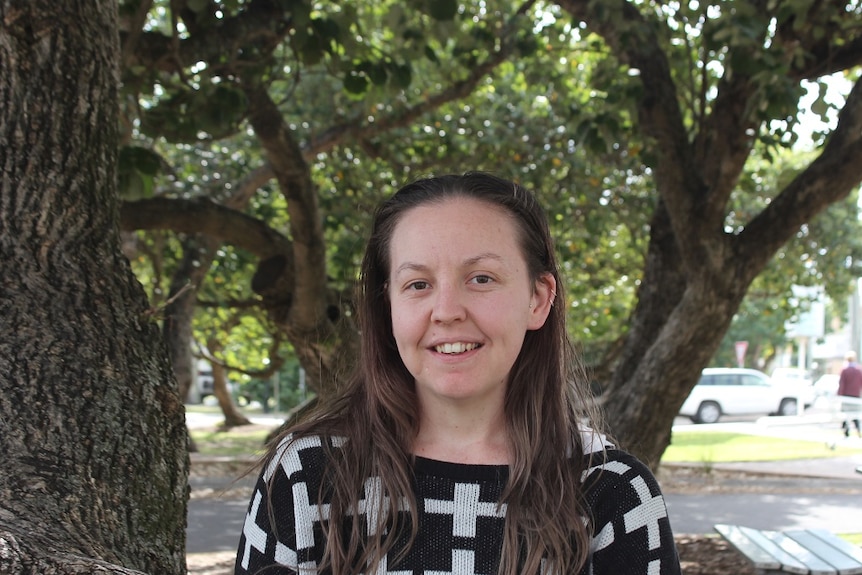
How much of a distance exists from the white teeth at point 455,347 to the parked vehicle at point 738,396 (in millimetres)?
24103

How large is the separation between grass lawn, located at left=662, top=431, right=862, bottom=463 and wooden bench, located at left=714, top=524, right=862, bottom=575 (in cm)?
799

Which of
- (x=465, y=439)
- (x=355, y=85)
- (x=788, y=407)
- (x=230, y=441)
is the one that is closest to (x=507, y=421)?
(x=465, y=439)

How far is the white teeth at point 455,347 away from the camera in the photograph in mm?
1902

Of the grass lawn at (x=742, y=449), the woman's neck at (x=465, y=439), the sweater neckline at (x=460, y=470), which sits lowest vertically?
the grass lawn at (x=742, y=449)

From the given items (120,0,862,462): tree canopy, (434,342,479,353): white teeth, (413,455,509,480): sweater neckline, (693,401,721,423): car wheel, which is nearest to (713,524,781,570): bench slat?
(120,0,862,462): tree canopy

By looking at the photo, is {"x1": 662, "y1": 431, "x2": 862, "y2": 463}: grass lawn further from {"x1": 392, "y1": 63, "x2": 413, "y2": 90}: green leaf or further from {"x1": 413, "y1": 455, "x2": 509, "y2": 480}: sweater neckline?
{"x1": 413, "y1": 455, "x2": 509, "y2": 480}: sweater neckline

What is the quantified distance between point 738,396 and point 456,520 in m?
25.4

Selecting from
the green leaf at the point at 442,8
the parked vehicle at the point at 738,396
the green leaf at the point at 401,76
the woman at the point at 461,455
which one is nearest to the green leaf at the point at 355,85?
the green leaf at the point at 401,76

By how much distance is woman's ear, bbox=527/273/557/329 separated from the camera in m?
2.08

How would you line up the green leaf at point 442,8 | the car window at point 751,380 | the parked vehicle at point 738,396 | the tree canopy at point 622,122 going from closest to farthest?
the tree canopy at point 622,122
the green leaf at point 442,8
the parked vehicle at point 738,396
the car window at point 751,380

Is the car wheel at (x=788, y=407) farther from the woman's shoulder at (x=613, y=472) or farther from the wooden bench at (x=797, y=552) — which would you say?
the woman's shoulder at (x=613, y=472)

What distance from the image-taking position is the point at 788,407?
2698 centimetres

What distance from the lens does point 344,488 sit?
6.23 ft

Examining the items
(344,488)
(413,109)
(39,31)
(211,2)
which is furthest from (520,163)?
(344,488)
